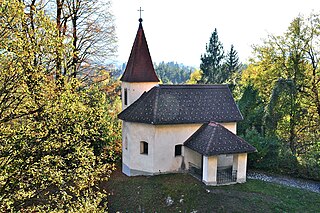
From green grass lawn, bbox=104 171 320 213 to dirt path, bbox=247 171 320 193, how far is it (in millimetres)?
1558

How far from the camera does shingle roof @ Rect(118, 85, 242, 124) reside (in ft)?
67.2

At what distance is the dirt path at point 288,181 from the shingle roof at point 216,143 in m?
3.38

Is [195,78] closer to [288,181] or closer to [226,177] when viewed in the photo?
[288,181]

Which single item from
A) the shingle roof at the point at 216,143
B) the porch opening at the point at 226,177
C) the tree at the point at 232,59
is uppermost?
the tree at the point at 232,59

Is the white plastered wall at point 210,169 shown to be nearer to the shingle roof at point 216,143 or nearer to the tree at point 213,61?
the shingle roof at point 216,143

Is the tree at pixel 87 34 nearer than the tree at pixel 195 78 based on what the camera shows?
Yes

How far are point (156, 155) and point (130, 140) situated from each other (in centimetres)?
239

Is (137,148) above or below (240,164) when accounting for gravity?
above

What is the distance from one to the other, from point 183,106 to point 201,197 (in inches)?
277

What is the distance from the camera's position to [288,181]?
21.1 meters

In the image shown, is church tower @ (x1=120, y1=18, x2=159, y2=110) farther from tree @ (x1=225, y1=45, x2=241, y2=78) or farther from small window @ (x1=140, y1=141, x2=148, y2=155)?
tree @ (x1=225, y1=45, x2=241, y2=78)

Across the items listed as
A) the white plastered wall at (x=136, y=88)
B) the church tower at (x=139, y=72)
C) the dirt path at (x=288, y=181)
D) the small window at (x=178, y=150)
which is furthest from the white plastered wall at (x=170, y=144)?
the dirt path at (x=288, y=181)

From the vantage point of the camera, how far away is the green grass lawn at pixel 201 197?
15812 millimetres

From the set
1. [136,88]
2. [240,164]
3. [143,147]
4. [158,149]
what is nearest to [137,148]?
[143,147]
